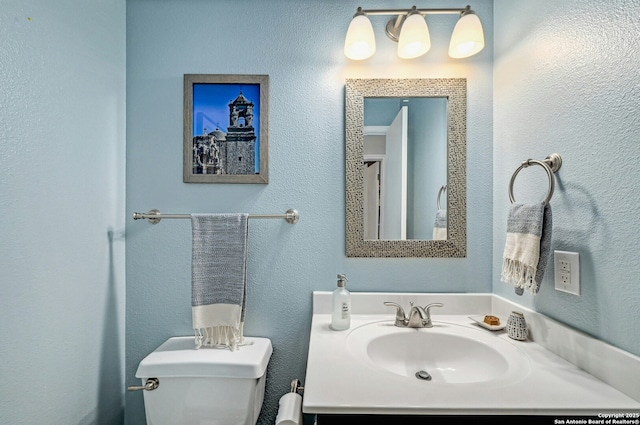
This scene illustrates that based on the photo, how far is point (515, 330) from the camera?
104cm

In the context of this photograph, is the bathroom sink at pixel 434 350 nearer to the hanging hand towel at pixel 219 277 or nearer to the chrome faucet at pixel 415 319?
the chrome faucet at pixel 415 319

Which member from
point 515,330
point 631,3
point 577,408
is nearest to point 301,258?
point 515,330

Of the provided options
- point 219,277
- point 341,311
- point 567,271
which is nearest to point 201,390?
point 219,277

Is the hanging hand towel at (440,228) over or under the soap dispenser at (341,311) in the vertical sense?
over

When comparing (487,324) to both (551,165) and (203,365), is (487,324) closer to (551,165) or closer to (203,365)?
(551,165)

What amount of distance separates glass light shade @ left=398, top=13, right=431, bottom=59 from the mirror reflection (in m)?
0.17

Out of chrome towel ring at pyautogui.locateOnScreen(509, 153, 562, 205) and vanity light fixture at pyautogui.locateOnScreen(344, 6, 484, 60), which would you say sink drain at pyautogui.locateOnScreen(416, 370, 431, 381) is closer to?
chrome towel ring at pyautogui.locateOnScreen(509, 153, 562, 205)

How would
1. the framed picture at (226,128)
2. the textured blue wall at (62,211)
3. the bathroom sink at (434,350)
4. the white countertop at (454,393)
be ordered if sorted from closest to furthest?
1. the white countertop at (454,393)
2. the textured blue wall at (62,211)
3. the bathroom sink at (434,350)
4. the framed picture at (226,128)

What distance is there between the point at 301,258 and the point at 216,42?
951 mm

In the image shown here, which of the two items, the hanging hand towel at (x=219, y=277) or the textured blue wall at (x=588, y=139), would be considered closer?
the textured blue wall at (x=588, y=139)

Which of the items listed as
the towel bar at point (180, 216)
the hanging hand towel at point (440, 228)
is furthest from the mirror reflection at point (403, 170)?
the towel bar at point (180, 216)

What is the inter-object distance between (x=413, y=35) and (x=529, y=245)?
0.83m

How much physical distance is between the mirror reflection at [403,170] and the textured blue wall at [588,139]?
0.30 metres

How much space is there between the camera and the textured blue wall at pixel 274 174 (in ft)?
4.33
